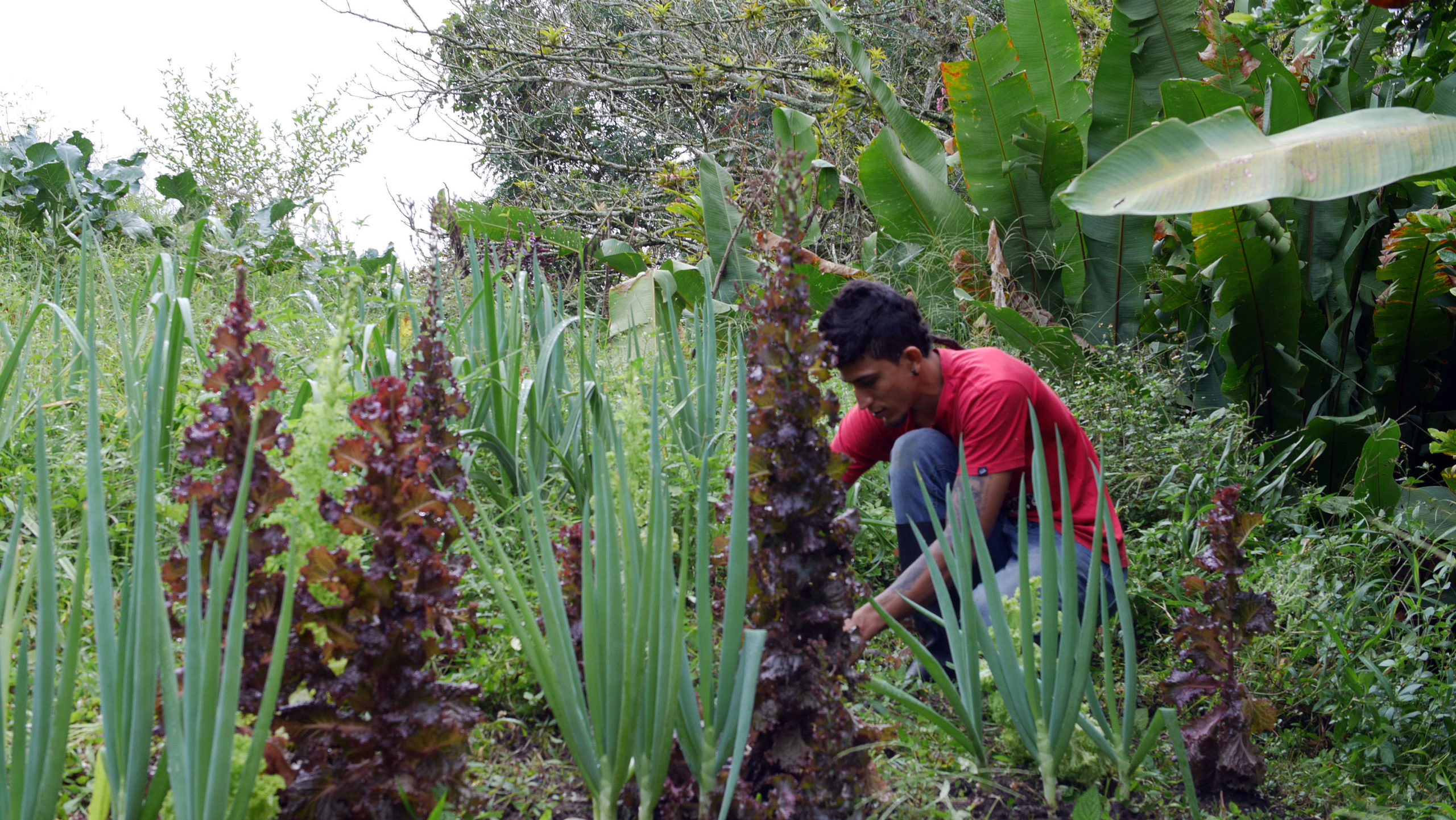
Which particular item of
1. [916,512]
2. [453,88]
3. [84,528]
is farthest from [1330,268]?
[453,88]

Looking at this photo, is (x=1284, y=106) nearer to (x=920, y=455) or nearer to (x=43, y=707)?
(x=920, y=455)

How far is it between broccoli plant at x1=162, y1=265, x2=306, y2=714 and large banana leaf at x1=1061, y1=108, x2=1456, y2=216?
1572 millimetres

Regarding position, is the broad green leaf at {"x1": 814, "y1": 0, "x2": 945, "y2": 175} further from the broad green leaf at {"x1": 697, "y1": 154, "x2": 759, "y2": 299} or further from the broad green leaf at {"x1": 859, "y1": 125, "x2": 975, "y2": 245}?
the broad green leaf at {"x1": 697, "y1": 154, "x2": 759, "y2": 299}

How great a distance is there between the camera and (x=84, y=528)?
3.44 ft

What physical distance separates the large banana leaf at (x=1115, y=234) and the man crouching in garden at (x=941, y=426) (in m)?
2.21

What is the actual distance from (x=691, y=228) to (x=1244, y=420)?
3869 mm

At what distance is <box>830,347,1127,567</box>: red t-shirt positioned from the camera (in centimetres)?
236

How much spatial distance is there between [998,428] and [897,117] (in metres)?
3.21

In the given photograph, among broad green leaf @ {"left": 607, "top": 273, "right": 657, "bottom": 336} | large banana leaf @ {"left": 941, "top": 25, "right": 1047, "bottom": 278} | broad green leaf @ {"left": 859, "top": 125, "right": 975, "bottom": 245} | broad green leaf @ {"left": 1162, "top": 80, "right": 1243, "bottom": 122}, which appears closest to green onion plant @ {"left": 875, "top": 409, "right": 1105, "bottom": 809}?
broad green leaf @ {"left": 1162, "top": 80, "right": 1243, "bottom": 122}

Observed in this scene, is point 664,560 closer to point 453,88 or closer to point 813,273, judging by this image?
point 813,273

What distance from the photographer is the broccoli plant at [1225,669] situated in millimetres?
1672

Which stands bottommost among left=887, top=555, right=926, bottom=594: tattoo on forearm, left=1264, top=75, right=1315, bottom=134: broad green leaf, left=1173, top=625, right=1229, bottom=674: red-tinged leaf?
left=1173, top=625, right=1229, bottom=674: red-tinged leaf

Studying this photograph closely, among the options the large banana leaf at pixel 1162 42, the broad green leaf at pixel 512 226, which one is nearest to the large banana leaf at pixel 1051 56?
the large banana leaf at pixel 1162 42

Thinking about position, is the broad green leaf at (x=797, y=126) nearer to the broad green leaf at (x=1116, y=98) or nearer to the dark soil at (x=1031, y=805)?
the broad green leaf at (x=1116, y=98)
